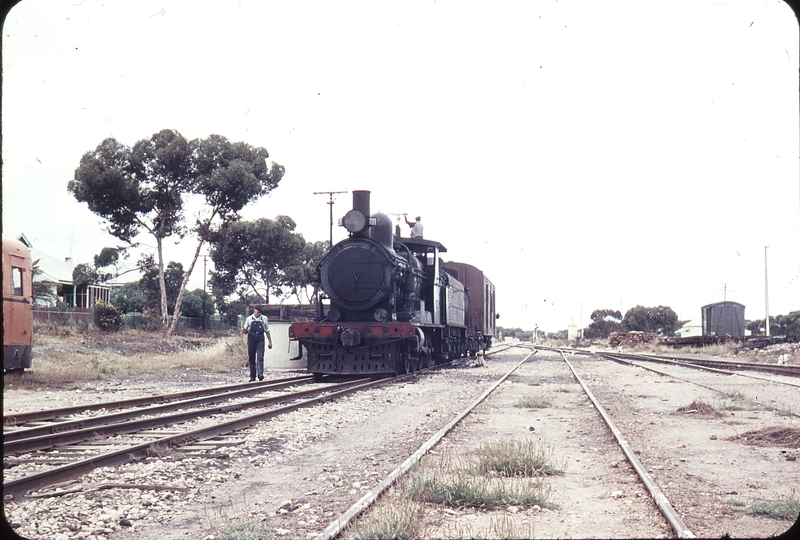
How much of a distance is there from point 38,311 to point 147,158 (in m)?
9.82

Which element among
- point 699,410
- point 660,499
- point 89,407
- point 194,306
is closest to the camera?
point 660,499

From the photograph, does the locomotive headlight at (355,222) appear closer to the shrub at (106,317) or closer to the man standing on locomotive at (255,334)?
the man standing on locomotive at (255,334)

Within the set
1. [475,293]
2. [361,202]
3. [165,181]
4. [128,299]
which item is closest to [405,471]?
[361,202]

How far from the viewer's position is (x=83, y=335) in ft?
95.0

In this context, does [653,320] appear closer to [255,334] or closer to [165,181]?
[165,181]

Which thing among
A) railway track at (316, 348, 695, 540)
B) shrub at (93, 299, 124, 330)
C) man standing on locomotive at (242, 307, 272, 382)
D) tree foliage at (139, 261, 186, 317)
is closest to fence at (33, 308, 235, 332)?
shrub at (93, 299, 124, 330)

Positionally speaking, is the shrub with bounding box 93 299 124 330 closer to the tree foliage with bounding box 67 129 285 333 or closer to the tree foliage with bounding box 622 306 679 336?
the tree foliage with bounding box 67 129 285 333

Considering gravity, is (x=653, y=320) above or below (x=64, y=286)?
below

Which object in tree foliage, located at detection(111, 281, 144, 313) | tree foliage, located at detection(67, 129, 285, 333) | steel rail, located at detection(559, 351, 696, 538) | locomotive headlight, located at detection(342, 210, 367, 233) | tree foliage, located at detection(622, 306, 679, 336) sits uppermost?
tree foliage, located at detection(67, 129, 285, 333)

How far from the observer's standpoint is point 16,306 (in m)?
13.3

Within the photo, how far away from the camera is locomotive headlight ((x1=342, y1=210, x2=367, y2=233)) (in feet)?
49.6

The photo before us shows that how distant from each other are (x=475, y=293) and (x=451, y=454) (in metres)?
20.3

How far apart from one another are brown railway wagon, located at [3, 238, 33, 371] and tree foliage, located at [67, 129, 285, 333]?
16.6 metres

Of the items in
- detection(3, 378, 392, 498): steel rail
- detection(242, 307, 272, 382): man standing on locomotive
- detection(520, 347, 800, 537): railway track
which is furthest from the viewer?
detection(242, 307, 272, 382): man standing on locomotive
